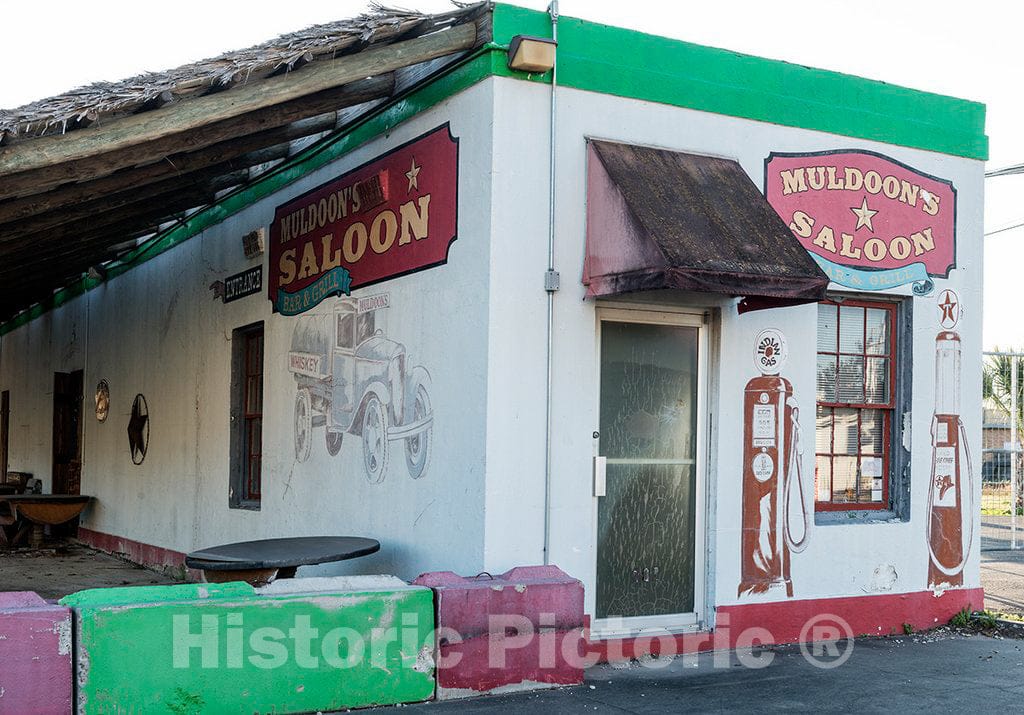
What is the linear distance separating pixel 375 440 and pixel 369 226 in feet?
5.54

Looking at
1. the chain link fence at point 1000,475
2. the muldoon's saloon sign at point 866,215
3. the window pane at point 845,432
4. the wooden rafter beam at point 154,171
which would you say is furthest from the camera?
the chain link fence at point 1000,475

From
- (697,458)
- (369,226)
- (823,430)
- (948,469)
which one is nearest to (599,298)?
(697,458)

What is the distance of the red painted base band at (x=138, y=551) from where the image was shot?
39.5 feet

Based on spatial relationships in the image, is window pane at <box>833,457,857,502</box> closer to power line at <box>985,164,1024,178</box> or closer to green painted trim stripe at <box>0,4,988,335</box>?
green painted trim stripe at <box>0,4,988,335</box>

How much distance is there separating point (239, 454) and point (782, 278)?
618cm

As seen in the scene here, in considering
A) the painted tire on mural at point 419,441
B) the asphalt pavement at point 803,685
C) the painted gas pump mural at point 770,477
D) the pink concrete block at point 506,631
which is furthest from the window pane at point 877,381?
the painted tire on mural at point 419,441

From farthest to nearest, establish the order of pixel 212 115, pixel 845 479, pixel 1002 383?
1. pixel 1002 383
2. pixel 845 479
3. pixel 212 115

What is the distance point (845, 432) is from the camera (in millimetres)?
8711

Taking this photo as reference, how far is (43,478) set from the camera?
730 inches

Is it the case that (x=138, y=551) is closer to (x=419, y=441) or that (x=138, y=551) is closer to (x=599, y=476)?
(x=419, y=441)

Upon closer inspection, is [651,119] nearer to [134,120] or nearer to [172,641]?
[134,120]

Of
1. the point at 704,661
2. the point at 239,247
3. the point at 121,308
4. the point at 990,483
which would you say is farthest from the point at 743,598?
the point at 990,483

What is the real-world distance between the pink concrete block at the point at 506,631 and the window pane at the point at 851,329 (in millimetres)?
3335

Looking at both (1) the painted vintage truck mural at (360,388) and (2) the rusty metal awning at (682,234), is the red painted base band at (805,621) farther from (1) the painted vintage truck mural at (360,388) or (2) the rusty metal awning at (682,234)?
(2) the rusty metal awning at (682,234)
